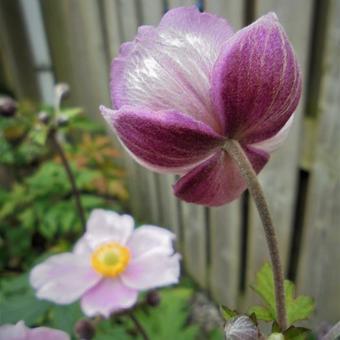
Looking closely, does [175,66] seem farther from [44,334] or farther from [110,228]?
[110,228]

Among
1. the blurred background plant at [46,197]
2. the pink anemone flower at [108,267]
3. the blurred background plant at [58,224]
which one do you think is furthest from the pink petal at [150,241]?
the blurred background plant at [46,197]

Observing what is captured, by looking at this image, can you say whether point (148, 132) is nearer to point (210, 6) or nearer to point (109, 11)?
point (210, 6)

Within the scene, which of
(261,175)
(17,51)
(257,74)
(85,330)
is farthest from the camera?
(17,51)

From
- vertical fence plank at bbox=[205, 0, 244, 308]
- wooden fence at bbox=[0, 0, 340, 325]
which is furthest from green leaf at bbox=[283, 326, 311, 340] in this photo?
vertical fence plank at bbox=[205, 0, 244, 308]

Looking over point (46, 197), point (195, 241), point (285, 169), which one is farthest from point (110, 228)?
point (195, 241)

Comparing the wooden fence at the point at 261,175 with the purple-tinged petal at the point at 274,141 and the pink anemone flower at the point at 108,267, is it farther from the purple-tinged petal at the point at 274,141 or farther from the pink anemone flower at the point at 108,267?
the purple-tinged petal at the point at 274,141

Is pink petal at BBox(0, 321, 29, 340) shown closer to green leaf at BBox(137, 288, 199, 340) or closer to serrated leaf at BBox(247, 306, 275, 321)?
serrated leaf at BBox(247, 306, 275, 321)

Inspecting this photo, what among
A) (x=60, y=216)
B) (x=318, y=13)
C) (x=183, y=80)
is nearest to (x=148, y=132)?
(x=183, y=80)
